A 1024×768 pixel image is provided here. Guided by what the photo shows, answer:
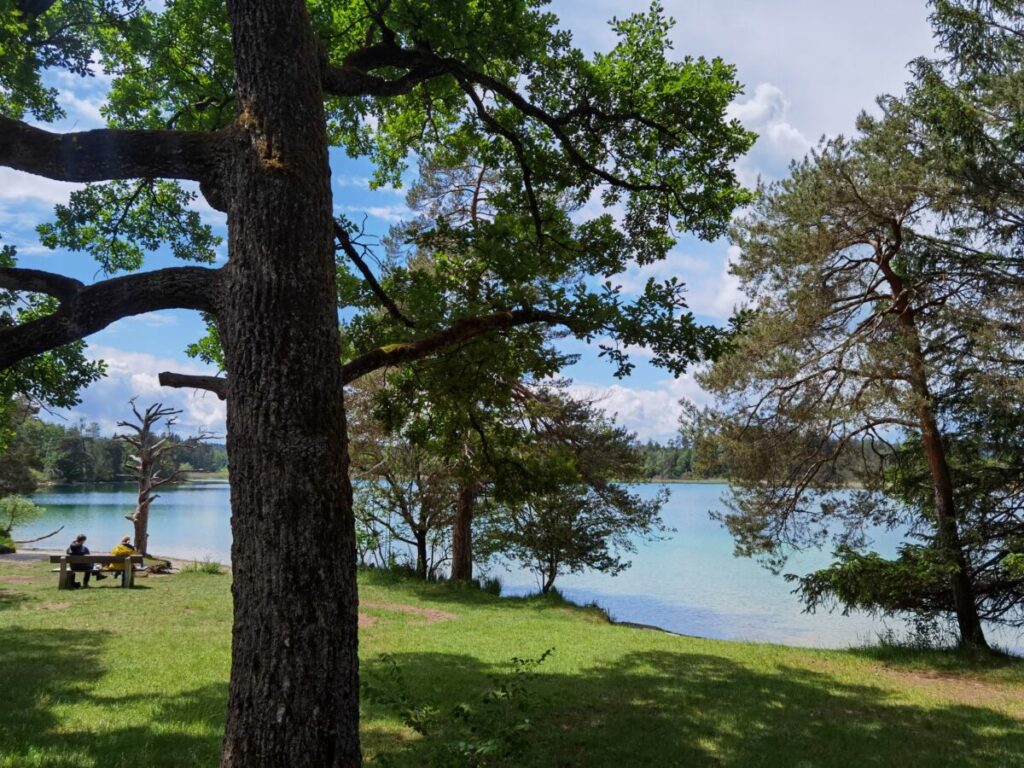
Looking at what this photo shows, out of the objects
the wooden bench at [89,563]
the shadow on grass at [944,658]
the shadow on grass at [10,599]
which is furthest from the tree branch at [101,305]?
the wooden bench at [89,563]

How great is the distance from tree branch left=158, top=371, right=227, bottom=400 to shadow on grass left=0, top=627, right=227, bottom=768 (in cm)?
237

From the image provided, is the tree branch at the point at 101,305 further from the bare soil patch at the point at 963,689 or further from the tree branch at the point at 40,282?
the bare soil patch at the point at 963,689

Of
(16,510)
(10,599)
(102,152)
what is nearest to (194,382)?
(102,152)

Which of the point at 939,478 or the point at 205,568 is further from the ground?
the point at 939,478

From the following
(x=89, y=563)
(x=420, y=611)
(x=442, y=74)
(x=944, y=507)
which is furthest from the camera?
(x=89, y=563)

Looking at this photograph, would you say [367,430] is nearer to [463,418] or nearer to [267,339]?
[463,418]

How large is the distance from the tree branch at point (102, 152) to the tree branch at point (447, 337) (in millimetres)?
1628

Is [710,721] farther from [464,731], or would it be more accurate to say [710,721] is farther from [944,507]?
[944,507]

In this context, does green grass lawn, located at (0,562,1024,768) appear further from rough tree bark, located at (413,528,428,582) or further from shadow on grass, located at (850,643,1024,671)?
rough tree bark, located at (413,528,428,582)

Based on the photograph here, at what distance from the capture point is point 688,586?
24578 mm

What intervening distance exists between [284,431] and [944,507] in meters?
12.1

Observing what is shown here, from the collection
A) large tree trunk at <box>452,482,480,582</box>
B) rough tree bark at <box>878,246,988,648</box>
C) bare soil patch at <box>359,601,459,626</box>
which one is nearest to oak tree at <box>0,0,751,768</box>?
rough tree bark at <box>878,246,988,648</box>

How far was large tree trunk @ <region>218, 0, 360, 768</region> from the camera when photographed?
287cm

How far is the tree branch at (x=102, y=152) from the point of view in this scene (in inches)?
136
